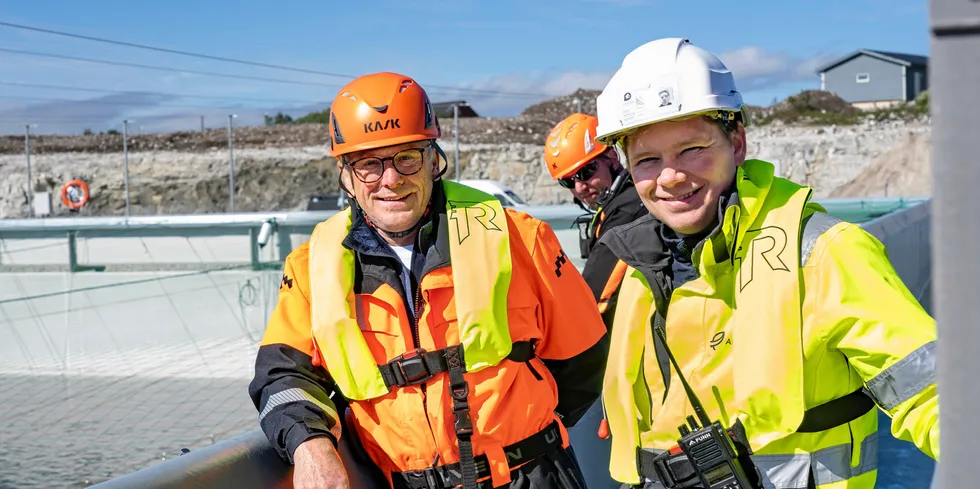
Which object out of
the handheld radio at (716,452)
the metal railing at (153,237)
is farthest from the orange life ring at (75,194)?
the handheld radio at (716,452)

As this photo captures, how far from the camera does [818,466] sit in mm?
2211

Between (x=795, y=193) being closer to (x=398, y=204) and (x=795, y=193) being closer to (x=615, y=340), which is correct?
(x=615, y=340)

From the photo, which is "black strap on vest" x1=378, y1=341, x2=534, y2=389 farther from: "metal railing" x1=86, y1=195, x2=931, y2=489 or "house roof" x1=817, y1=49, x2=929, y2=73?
"house roof" x1=817, y1=49, x2=929, y2=73

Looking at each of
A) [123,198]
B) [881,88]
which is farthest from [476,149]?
[881,88]

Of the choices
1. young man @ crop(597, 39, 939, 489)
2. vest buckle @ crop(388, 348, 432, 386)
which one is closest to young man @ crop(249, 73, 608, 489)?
vest buckle @ crop(388, 348, 432, 386)

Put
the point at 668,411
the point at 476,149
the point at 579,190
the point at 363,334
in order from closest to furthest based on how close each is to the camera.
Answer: the point at 668,411, the point at 363,334, the point at 579,190, the point at 476,149

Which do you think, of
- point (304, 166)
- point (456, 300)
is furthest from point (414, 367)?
point (304, 166)

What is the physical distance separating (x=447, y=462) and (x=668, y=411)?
0.71 meters

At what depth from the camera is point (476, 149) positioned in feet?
153

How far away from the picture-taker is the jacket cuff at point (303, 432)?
101 inches

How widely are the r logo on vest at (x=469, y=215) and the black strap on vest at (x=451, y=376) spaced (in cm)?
38

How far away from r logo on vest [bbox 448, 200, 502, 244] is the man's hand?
0.77m

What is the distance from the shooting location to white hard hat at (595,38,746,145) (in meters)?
2.38

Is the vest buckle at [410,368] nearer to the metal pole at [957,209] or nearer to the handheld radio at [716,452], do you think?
the handheld radio at [716,452]
